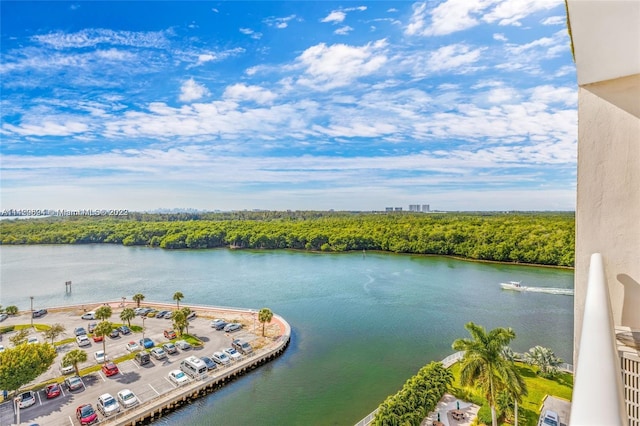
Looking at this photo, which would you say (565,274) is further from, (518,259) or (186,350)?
(186,350)

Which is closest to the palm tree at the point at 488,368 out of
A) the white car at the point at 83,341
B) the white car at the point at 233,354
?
the white car at the point at 233,354

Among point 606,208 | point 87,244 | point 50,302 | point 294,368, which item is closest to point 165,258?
point 50,302

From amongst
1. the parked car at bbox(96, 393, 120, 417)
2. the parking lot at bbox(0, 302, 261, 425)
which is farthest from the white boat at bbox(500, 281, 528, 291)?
the parked car at bbox(96, 393, 120, 417)

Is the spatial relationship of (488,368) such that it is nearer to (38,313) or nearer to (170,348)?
(170,348)

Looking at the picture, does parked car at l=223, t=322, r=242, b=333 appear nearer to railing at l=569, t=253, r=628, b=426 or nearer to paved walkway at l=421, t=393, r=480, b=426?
paved walkway at l=421, t=393, r=480, b=426

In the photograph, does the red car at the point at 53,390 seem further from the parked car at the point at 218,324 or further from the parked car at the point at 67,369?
the parked car at the point at 218,324

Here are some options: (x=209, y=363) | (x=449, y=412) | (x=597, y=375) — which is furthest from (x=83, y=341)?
(x=597, y=375)
